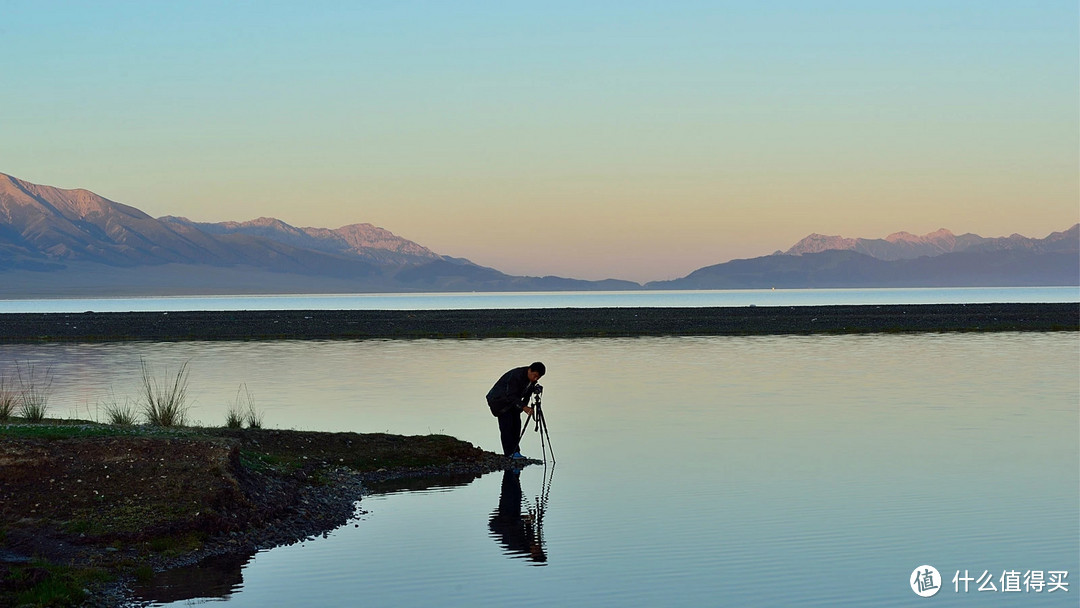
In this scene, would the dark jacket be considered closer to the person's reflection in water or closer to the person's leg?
the person's leg

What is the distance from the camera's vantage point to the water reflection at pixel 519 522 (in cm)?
1452

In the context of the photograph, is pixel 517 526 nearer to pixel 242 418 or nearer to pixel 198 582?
pixel 198 582

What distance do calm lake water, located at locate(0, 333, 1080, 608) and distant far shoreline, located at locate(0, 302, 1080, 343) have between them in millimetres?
39092

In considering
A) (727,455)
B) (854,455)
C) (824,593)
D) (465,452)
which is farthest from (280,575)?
(854,455)

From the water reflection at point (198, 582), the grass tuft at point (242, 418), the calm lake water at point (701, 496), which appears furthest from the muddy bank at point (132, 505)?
the grass tuft at point (242, 418)

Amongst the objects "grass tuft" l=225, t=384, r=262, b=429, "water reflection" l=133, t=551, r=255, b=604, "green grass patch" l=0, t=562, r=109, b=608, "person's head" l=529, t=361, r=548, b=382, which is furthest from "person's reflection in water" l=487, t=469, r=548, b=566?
"grass tuft" l=225, t=384, r=262, b=429

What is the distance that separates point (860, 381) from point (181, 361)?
29.4 metres

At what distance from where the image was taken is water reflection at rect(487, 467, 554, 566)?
47.6 feet

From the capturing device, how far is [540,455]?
22406mm

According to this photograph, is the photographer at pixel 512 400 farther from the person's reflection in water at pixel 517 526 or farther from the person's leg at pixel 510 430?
the person's reflection in water at pixel 517 526

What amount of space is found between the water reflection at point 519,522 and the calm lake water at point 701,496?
0.06 metres

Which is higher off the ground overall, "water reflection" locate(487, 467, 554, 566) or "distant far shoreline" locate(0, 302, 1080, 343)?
"distant far shoreline" locate(0, 302, 1080, 343)

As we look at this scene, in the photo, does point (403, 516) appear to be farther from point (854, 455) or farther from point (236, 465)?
point (854, 455)

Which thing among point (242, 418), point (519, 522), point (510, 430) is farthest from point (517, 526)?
point (242, 418)
